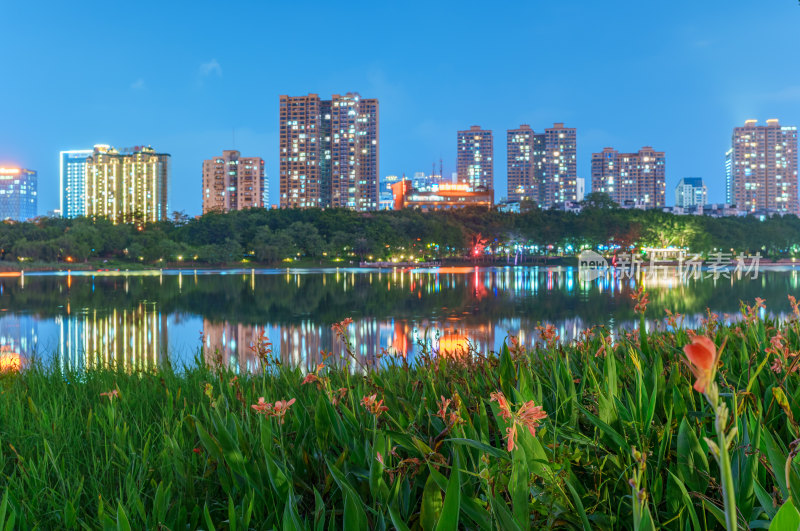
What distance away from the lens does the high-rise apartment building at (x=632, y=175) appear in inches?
7057

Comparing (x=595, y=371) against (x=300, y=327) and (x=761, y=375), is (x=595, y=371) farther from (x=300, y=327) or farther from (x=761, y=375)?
(x=300, y=327)

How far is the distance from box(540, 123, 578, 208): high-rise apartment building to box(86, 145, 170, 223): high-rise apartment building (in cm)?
11869

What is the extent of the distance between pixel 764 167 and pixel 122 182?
162 metres

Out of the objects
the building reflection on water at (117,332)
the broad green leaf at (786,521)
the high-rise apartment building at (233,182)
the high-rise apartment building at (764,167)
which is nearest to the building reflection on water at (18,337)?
the building reflection on water at (117,332)

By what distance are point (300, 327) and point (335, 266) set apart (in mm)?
48072

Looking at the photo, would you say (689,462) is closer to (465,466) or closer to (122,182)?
(465,466)

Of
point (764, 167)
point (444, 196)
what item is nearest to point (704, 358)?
point (444, 196)

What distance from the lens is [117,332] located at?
39.3ft

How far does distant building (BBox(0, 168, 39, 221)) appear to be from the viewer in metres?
179

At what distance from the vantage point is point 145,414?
3213mm

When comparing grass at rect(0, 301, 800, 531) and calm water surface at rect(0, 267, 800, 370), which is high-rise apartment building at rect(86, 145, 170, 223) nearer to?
calm water surface at rect(0, 267, 800, 370)

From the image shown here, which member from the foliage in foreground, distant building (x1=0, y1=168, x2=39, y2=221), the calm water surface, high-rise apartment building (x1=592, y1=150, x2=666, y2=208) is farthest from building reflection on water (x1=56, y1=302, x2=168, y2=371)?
distant building (x1=0, y1=168, x2=39, y2=221)

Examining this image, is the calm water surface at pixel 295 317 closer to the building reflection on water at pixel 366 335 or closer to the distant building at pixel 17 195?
the building reflection on water at pixel 366 335

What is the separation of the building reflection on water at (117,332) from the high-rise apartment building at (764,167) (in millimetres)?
166950
